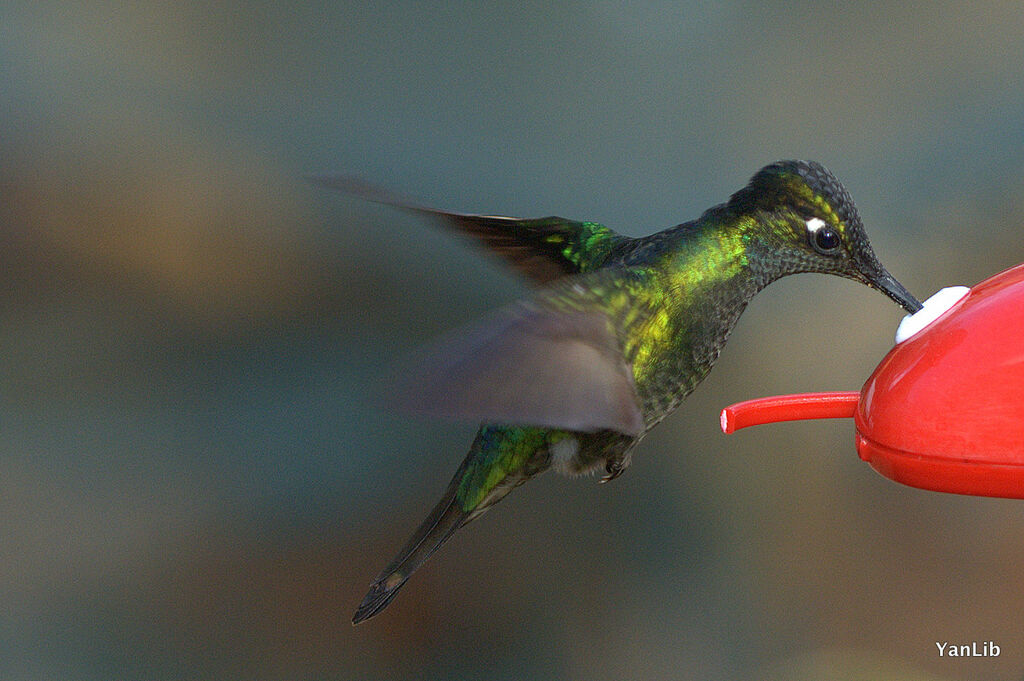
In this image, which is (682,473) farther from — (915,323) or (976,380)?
(976,380)

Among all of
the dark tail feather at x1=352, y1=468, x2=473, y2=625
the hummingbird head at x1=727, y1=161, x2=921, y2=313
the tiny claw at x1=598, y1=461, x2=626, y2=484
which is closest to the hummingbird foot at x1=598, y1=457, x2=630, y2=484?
the tiny claw at x1=598, y1=461, x2=626, y2=484

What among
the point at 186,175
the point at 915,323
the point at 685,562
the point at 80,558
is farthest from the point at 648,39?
the point at 80,558

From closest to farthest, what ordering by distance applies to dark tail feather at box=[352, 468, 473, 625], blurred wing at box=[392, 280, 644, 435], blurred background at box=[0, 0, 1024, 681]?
blurred wing at box=[392, 280, 644, 435] < dark tail feather at box=[352, 468, 473, 625] < blurred background at box=[0, 0, 1024, 681]

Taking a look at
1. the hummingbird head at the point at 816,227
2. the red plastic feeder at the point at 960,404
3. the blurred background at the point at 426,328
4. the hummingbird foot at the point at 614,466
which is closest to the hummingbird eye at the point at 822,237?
the hummingbird head at the point at 816,227

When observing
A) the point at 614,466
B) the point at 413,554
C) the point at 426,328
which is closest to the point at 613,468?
the point at 614,466

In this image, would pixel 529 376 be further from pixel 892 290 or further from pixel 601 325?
pixel 892 290

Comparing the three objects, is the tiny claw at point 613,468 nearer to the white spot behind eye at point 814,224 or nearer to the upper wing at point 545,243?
the upper wing at point 545,243

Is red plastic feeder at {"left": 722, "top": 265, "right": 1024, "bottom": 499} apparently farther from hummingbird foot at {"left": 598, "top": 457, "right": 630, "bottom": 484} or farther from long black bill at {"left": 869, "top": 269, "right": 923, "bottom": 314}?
hummingbird foot at {"left": 598, "top": 457, "right": 630, "bottom": 484}
